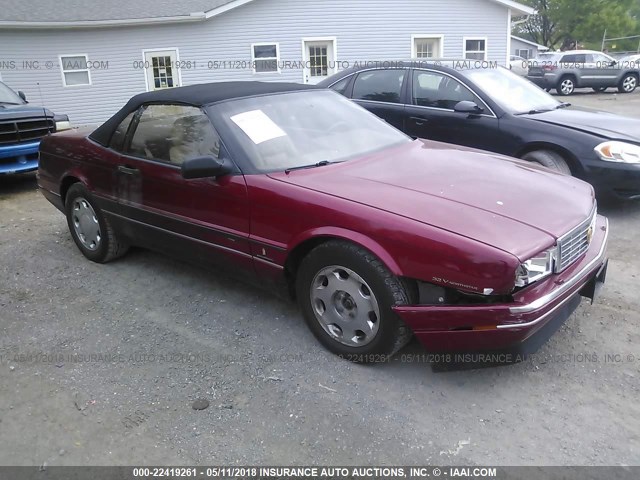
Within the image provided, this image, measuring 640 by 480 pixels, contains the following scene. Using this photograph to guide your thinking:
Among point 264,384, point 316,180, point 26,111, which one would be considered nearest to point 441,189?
point 316,180

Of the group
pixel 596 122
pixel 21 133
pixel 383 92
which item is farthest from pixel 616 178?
pixel 21 133

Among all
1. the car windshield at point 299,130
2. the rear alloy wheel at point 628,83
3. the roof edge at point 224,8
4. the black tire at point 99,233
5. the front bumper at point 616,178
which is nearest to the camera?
the car windshield at point 299,130

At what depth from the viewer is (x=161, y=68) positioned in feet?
57.1

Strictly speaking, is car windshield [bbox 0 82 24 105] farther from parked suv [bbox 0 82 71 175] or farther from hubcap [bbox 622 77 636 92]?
hubcap [bbox 622 77 636 92]

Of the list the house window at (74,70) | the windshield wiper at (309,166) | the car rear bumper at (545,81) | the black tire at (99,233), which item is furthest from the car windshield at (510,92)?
the car rear bumper at (545,81)

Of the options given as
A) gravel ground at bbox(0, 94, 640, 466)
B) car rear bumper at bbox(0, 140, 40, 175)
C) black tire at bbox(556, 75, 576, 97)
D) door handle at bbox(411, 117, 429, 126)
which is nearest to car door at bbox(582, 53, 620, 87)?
black tire at bbox(556, 75, 576, 97)

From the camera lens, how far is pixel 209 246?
12.3 feet

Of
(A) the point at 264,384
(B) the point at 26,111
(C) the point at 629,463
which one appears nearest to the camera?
(C) the point at 629,463

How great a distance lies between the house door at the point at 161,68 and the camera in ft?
56.3

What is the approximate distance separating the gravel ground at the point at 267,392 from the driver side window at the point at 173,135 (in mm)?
1076

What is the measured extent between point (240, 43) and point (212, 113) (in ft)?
48.3

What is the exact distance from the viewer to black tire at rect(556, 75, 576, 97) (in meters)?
22.3

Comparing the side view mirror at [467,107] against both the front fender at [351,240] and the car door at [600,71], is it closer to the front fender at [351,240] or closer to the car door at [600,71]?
the front fender at [351,240]

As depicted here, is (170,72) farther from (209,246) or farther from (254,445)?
(254,445)
